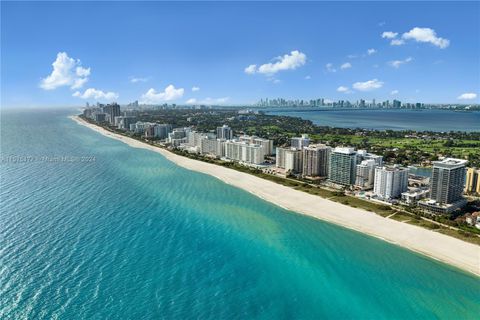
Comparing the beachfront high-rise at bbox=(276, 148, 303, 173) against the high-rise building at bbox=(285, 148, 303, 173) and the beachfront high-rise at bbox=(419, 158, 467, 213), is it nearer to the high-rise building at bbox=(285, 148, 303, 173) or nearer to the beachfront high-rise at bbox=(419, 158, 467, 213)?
the high-rise building at bbox=(285, 148, 303, 173)

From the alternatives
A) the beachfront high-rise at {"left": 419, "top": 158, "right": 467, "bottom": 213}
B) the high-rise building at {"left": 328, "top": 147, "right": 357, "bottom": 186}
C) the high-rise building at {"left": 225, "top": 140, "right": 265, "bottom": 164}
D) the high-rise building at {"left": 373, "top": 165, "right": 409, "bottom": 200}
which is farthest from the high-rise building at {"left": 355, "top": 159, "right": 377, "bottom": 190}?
the high-rise building at {"left": 225, "top": 140, "right": 265, "bottom": 164}

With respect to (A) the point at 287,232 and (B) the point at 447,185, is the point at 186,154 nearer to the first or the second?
(A) the point at 287,232

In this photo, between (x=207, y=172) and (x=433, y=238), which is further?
(x=207, y=172)

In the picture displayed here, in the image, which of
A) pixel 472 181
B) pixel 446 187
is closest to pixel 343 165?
Result: pixel 446 187

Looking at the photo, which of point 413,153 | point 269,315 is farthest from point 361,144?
point 269,315

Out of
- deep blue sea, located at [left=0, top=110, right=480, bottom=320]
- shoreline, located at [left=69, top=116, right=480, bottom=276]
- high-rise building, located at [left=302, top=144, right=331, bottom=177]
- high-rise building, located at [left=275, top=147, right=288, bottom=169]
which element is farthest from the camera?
high-rise building, located at [left=275, top=147, right=288, bottom=169]
